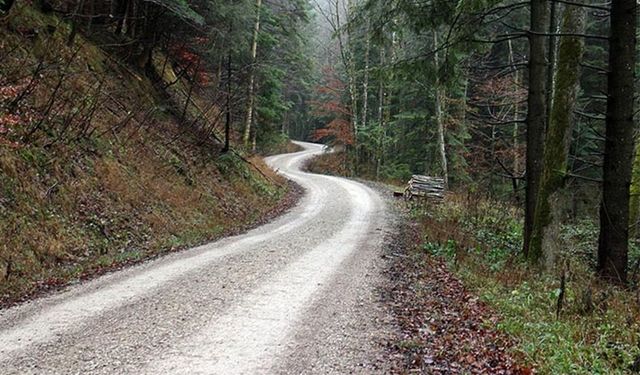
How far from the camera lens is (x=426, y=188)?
19.8m

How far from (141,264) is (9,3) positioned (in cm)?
797

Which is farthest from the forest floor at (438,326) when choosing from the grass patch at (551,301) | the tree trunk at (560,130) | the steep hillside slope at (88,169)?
the steep hillside slope at (88,169)

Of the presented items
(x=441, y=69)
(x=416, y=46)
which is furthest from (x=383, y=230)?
(x=416, y=46)

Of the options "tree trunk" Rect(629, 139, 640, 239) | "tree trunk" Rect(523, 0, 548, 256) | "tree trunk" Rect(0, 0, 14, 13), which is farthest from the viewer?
"tree trunk" Rect(629, 139, 640, 239)

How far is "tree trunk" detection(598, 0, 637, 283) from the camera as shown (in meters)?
7.62

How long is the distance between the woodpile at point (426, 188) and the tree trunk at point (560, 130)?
35.5ft

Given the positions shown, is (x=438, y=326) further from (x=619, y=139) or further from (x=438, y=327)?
(x=619, y=139)

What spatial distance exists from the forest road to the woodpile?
1027 cm

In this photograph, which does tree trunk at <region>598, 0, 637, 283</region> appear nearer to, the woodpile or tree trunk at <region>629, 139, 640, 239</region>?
tree trunk at <region>629, 139, 640, 239</region>

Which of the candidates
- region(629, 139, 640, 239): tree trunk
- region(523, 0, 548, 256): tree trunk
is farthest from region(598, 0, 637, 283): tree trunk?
region(629, 139, 640, 239): tree trunk

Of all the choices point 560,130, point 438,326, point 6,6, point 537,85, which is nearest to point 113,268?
point 438,326

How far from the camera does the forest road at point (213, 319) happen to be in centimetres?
468

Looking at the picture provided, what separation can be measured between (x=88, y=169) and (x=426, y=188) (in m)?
13.3

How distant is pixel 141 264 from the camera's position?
8.68 meters
